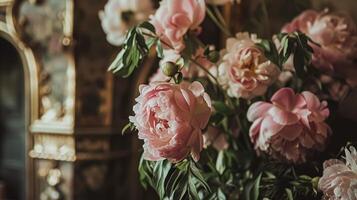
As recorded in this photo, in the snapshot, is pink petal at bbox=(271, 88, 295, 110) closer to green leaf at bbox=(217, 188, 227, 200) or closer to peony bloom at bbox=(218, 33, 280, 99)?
peony bloom at bbox=(218, 33, 280, 99)

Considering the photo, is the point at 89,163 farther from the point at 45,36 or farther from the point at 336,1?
the point at 336,1

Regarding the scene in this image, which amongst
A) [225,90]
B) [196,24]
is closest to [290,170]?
[225,90]

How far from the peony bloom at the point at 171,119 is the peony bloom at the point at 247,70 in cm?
13

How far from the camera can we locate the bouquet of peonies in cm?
65

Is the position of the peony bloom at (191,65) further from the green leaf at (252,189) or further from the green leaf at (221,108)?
the green leaf at (252,189)

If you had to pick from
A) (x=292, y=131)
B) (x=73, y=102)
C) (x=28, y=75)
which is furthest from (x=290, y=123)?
(x=28, y=75)

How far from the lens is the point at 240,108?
847 mm

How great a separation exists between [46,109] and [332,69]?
93 centimetres

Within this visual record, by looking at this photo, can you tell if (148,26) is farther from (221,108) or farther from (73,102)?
(73,102)

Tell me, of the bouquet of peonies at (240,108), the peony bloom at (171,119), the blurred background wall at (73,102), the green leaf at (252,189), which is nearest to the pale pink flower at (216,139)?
the bouquet of peonies at (240,108)

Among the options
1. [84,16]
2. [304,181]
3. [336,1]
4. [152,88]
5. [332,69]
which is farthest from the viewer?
[84,16]

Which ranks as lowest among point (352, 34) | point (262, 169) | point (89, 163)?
point (89, 163)

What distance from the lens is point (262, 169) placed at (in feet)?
2.67

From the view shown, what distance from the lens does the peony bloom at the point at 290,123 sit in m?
0.74
